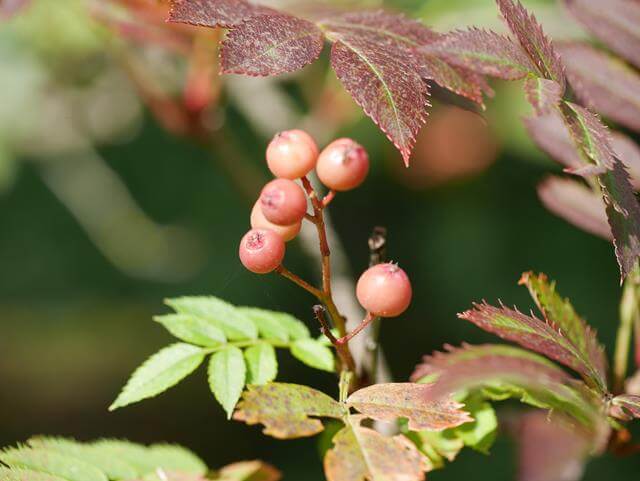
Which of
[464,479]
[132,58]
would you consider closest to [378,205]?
[464,479]

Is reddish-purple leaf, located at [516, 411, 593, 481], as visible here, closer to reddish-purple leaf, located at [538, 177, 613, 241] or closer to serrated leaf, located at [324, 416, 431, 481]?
serrated leaf, located at [324, 416, 431, 481]

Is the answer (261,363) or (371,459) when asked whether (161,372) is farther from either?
(371,459)

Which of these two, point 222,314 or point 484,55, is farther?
point 222,314

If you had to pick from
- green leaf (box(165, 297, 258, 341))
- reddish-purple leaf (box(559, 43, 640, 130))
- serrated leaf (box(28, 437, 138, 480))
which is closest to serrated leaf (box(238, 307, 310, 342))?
green leaf (box(165, 297, 258, 341))

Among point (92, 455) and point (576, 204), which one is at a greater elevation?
point (576, 204)

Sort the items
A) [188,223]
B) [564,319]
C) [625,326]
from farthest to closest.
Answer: [188,223], [625,326], [564,319]

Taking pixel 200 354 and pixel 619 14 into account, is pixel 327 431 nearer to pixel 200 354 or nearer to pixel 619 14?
pixel 200 354

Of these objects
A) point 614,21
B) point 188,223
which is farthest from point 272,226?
point 188,223
